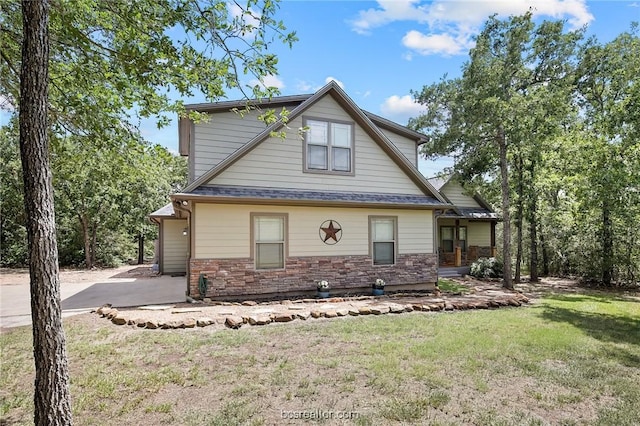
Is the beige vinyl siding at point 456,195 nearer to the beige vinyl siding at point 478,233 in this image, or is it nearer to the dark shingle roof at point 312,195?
the beige vinyl siding at point 478,233

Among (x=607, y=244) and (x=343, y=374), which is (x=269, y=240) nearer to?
(x=343, y=374)

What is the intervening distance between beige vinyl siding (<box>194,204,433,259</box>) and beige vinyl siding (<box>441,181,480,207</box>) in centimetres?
777

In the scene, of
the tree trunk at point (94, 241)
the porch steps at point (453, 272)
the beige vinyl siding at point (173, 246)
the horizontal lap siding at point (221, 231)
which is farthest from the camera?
the tree trunk at point (94, 241)

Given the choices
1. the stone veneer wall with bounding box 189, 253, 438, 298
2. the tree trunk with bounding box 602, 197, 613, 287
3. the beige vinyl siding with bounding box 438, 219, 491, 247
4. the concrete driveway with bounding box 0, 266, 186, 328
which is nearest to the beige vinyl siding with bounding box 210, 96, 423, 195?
the stone veneer wall with bounding box 189, 253, 438, 298

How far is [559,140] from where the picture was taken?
1462 cm

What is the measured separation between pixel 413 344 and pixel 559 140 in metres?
13.2

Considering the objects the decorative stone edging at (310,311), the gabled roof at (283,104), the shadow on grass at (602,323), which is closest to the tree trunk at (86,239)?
the gabled roof at (283,104)

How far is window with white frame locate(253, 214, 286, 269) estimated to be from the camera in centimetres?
971

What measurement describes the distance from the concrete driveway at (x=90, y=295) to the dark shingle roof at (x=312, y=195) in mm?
3071

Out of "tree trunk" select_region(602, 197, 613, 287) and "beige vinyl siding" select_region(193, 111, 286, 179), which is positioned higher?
"beige vinyl siding" select_region(193, 111, 286, 179)

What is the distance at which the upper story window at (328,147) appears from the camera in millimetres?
10523

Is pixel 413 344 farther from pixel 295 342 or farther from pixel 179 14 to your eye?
pixel 179 14

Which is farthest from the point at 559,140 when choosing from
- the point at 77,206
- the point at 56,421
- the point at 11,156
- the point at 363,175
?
the point at 11,156

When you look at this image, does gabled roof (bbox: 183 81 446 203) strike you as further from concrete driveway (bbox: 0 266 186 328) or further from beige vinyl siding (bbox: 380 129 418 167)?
concrete driveway (bbox: 0 266 186 328)
